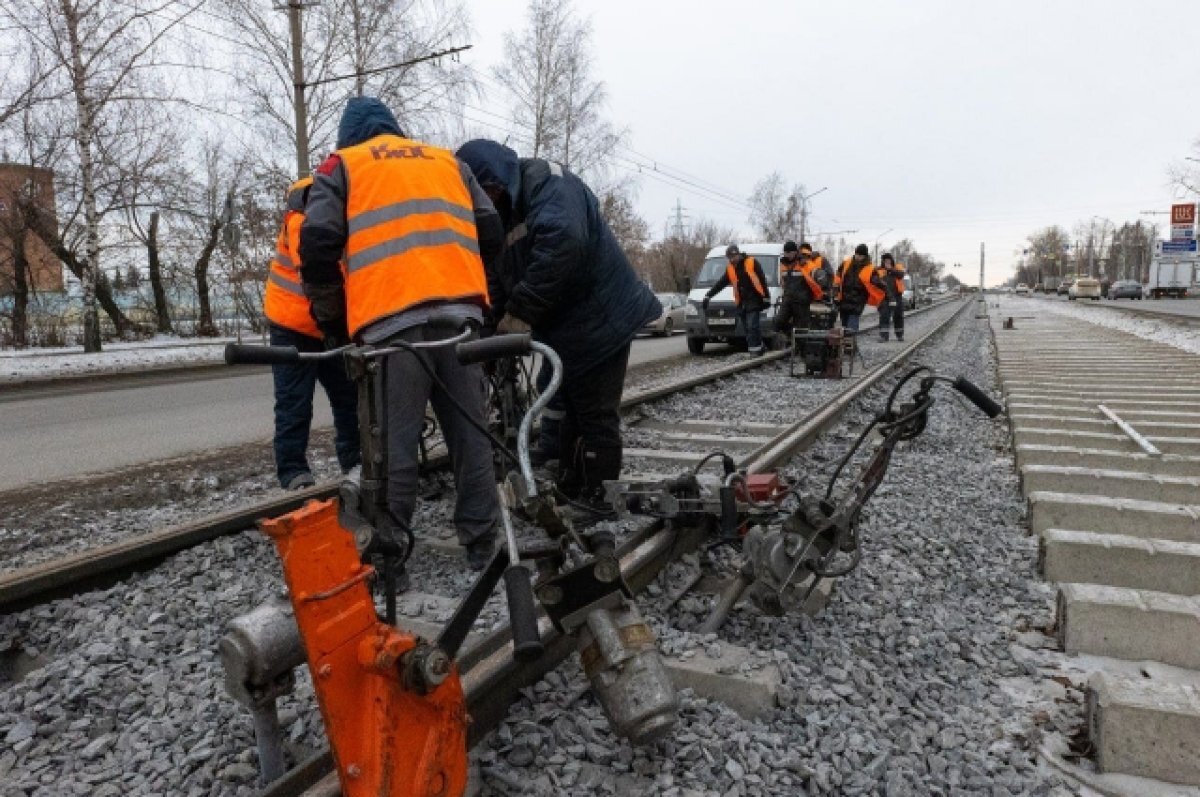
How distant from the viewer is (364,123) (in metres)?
3.37

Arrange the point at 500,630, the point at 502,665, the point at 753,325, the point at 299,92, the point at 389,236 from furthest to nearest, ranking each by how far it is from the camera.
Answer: the point at 299,92
the point at 753,325
the point at 389,236
the point at 500,630
the point at 502,665

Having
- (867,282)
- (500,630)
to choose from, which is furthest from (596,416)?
(867,282)

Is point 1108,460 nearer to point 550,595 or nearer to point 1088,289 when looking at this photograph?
point 550,595

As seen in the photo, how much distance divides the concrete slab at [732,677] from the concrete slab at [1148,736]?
89 cm

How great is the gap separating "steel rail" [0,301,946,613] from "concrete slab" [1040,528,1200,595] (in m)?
3.49

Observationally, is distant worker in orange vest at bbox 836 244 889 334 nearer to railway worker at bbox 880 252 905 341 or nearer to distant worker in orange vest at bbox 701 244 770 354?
distant worker in orange vest at bbox 701 244 770 354

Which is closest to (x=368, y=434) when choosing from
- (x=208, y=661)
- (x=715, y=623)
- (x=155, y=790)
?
(x=208, y=661)

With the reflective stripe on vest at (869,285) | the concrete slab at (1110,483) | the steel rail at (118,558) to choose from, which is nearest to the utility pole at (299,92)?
the reflective stripe on vest at (869,285)

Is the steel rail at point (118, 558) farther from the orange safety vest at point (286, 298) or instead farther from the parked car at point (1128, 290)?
the parked car at point (1128, 290)

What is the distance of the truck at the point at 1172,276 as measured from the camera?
58.4 meters

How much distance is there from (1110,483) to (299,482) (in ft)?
15.2

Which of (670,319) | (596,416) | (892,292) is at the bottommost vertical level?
(670,319)

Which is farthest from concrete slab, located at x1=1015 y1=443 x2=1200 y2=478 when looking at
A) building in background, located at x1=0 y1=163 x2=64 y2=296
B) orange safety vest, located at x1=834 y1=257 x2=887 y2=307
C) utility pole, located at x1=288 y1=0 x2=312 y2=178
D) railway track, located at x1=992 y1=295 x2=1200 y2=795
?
building in background, located at x1=0 y1=163 x2=64 y2=296

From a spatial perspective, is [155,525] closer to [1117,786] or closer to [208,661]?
→ [208,661]
